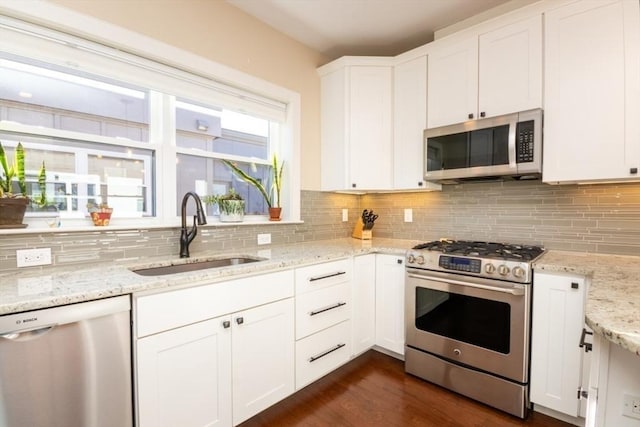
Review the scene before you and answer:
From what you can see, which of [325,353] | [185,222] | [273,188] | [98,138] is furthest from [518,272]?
[98,138]

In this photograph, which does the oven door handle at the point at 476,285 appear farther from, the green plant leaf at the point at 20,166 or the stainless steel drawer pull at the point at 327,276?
the green plant leaf at the point at 20,166

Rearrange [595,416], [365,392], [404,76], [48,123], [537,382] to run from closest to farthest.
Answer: [595,416] < [48,123] < [537,382] < [365,392] < [404,76]

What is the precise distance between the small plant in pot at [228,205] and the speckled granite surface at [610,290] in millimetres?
1973

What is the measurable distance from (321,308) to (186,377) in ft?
3.04

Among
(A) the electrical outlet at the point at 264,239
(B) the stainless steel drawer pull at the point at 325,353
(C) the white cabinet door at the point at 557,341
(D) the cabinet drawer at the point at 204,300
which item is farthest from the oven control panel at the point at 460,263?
(A) the electrical outlet at the point at 264,239

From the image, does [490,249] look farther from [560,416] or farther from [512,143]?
[560,416]

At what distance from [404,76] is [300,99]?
92 centimetres

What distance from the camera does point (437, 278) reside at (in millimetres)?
2129

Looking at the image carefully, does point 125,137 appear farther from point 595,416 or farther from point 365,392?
point 595,416

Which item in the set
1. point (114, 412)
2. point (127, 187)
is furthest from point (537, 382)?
point (127, 187)

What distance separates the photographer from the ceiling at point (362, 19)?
2.27 metres

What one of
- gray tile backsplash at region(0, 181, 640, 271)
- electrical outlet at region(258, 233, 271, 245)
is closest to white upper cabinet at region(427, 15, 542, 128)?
gray tile backsplash at region(0, 181, 640, 271)

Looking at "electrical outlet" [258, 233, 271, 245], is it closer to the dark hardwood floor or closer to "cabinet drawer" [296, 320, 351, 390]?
"cabinet drawer" [296, 320, 351, 390]

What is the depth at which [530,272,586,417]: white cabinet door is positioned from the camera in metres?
1.69
